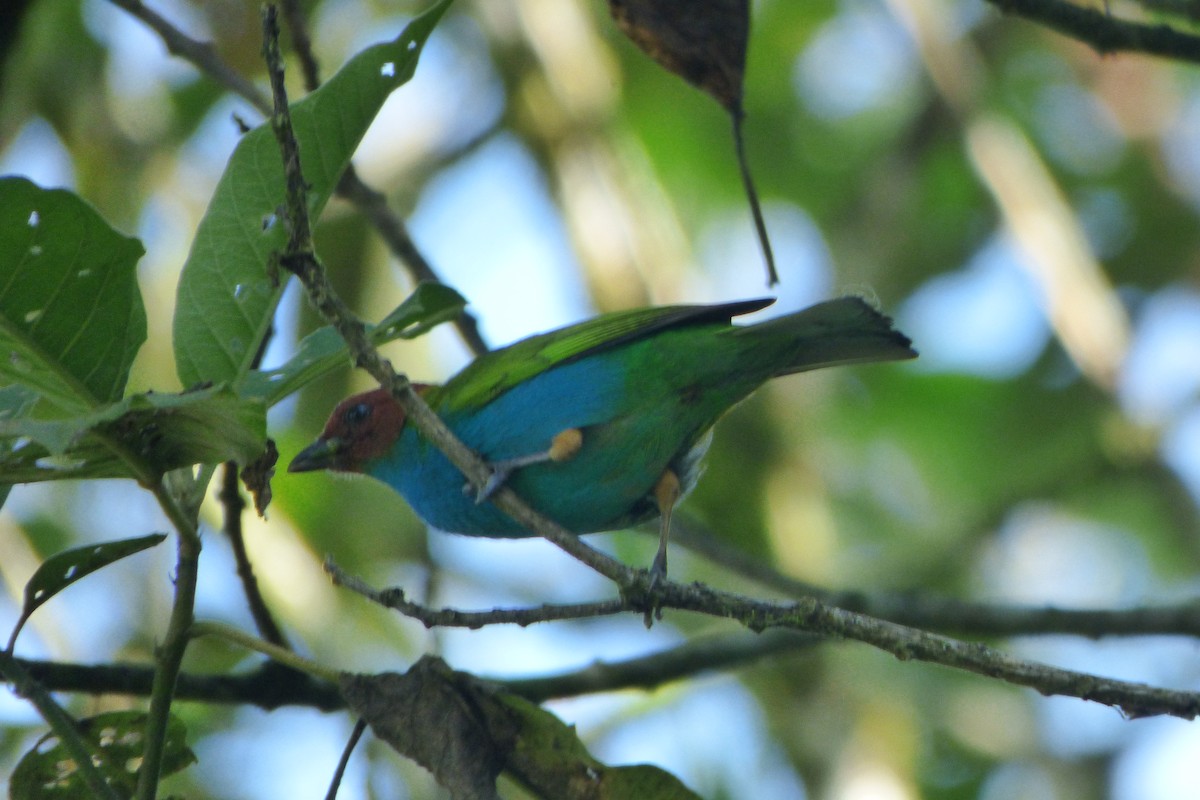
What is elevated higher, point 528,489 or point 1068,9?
point 1068,9

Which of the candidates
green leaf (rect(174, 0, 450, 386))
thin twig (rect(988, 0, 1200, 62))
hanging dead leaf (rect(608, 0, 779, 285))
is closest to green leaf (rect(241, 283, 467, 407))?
green leaf (rect(174, 0, 450, 386))

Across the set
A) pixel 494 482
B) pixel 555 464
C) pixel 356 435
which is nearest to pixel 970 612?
pixel 555 464

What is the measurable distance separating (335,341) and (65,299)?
644 millimetres

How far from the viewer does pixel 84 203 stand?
255 cm

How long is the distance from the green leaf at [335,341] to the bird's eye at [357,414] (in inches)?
56.8

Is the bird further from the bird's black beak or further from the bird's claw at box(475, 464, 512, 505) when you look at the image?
the bird's black beak

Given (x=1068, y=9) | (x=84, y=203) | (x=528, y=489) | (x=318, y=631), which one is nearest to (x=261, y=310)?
(x=84, y=203)

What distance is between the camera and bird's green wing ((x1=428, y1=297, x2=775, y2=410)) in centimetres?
407

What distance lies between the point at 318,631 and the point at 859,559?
3848mm

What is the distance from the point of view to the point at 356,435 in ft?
15.0

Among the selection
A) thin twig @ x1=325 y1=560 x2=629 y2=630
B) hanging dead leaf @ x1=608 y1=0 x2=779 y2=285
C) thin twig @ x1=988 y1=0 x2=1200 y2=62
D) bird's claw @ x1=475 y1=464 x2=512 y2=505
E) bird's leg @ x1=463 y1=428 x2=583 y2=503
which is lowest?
thin twig @ x1=325 y1=560 x2=629 y2=630

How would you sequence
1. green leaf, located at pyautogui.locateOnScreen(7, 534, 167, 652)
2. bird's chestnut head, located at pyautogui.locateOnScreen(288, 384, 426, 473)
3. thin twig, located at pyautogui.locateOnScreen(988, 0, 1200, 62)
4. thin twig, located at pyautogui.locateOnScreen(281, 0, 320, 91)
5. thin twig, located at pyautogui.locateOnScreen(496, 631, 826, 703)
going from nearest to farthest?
green leaf, located at pyautogui.locateOnScreen(7, 534, 167, 652), thin twig, located at pyautogui.locateOnScreen(988, 0, 1200, 62), thin twig, located at pyautogui.locateOnScreen(496, 631, 826, 703), thin twig, located at pyautogui.locateOnScreen(281, 0, 320, 91), bird's chestnut head, located at pyautogui.locateOnScreen(288, 384, 426, 473)

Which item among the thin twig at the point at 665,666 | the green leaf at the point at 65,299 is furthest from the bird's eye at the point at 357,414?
the green leaf at the point at 65,299

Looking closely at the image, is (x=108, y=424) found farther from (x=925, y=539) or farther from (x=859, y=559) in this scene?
(x=859, y=559)
